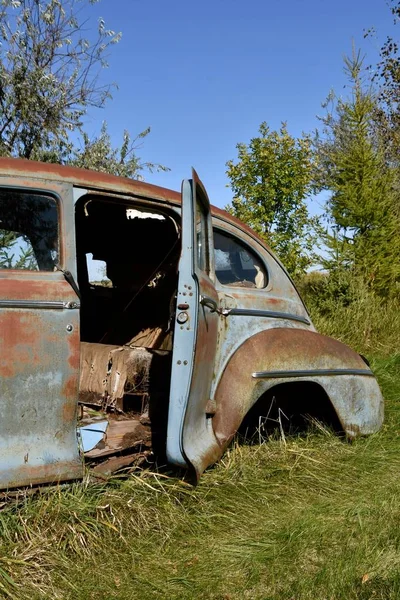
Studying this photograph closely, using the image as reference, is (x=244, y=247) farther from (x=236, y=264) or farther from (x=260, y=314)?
(x=260, y=314)

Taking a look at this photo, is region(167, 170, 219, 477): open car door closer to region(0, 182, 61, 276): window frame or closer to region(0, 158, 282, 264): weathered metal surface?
region(0, 158, 282, 264): weathered metal surface

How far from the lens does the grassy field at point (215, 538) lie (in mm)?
2596

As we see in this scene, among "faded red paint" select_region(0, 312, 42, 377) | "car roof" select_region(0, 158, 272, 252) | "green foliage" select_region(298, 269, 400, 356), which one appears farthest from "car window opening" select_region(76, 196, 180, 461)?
"green foliage" select_region(298, 269, 400, 356)

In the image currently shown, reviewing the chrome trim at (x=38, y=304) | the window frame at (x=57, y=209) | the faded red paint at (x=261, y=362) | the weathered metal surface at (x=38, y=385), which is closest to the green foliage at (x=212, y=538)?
the weathered metal surface at (x=38, y=385)

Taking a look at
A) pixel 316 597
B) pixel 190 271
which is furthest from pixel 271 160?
pixel 316 597

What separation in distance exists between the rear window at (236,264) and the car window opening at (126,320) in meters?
0.35

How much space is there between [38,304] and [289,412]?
2.38 m

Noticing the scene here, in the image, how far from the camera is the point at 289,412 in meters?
4.52

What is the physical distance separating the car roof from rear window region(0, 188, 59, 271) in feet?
0.38

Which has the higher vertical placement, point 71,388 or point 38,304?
point 38,304

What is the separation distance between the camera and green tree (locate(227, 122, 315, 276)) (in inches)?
458

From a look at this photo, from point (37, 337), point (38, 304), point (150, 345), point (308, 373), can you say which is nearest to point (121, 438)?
point (37, 337)

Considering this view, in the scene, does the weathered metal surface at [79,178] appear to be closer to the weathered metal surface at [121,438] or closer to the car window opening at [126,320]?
the car window opening at [126,320]

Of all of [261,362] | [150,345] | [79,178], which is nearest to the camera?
[79,178]
